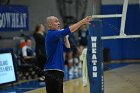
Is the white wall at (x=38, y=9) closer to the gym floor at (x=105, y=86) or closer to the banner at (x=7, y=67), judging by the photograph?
the gym floor at (x=105, y=86)

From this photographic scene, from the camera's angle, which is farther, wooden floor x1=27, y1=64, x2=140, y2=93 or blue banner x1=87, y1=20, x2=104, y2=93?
wooden floor x1=27, y1=64, x2=140, y2=93

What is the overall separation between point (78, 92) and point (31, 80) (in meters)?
3.47

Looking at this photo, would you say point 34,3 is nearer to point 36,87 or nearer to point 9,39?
point 9,39

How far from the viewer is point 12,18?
14.0m

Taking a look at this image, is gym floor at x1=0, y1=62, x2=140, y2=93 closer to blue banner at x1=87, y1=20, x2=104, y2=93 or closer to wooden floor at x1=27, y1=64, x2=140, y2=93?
wooden floor at x1=27, y1=64, x2=140, y2=93

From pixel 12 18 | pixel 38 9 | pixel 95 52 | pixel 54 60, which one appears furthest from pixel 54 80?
pixel 38 9

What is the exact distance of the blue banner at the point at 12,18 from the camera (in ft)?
45.0

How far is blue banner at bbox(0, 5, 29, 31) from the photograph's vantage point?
13.7 m

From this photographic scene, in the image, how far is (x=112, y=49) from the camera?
68.8ft

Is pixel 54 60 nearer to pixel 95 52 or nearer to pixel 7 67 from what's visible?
pixel 95 52

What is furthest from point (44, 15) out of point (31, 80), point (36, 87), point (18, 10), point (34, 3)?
point (36, 87)

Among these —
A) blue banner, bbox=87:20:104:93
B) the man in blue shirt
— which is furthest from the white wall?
the man in blue shirt

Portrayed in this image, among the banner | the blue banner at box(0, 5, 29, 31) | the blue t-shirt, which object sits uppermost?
the blue banner at box(0, 5, 29, 31)

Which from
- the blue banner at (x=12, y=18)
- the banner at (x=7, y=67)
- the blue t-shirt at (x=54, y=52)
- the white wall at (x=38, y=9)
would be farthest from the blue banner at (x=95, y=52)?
the white wall at (x=38, y=9)
